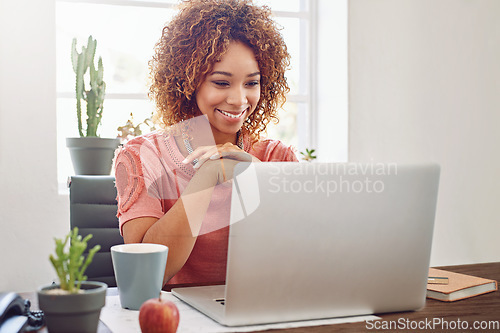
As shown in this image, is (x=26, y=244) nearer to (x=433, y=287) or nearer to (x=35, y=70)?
(x=35, y=70)

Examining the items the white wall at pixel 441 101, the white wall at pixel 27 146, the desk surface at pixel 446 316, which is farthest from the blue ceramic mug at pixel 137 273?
the white wall at pixel 441 101

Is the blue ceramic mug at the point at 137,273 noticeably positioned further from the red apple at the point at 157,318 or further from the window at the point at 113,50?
the window at the point at 113,50

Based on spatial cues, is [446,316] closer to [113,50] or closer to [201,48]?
[201,48]

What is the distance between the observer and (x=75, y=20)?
2621 millimetres

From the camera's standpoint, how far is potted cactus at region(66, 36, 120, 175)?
2252 millimetres

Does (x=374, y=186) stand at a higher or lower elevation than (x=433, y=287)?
higher

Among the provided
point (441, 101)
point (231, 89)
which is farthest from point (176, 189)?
point (441, 101)

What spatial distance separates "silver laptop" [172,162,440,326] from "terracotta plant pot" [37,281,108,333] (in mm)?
191

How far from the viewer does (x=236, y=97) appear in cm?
138

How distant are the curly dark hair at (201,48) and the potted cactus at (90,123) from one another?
768 millimetres

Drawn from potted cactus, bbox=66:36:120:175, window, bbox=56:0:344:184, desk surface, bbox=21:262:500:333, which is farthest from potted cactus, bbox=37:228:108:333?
window, bbox=56:0:344:184

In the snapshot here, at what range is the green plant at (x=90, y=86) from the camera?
2320 mm

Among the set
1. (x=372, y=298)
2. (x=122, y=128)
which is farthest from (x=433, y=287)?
(x=122, y=128)

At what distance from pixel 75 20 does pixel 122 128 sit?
656 millimetres
